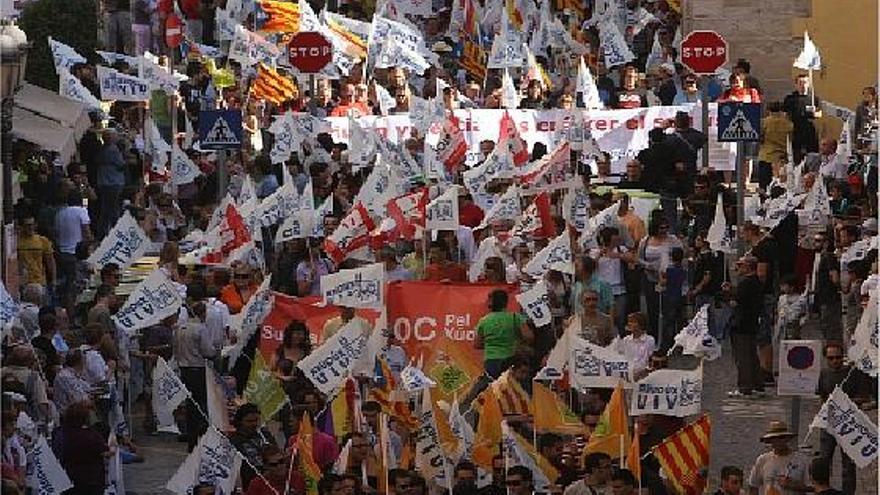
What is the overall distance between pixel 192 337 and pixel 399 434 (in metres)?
3.18

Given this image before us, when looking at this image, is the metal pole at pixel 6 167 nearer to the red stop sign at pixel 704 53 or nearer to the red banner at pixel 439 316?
the red banner at pixel 439 316

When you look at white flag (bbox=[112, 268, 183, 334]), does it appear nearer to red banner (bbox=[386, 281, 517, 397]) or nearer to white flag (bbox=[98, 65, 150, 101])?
red banner (bbox=[386, 281, 517, 397])

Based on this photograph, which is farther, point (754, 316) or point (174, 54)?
point (174, 54)

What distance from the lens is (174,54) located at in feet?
146

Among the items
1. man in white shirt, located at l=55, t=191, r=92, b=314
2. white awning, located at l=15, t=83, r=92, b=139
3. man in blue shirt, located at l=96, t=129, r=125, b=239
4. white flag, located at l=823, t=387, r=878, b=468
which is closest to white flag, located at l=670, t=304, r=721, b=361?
white flag, located at l=823, t=387, r=878, b=468

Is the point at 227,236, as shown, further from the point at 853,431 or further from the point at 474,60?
the point at 474,60

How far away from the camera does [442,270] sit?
95.8 feet

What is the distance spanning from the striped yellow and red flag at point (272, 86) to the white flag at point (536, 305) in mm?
14916

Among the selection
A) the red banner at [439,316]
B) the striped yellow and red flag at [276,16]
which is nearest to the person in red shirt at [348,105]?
the striped yellow and red flag at [276,16]

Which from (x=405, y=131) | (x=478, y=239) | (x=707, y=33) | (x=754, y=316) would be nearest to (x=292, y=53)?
(x=405, y=131)

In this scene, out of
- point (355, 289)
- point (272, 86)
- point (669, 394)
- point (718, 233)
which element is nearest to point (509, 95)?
point (272, 86)

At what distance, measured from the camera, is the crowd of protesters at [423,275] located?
78.1ft

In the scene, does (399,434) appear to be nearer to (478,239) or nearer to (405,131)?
(478,239)

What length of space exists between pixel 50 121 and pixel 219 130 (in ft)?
6.98
